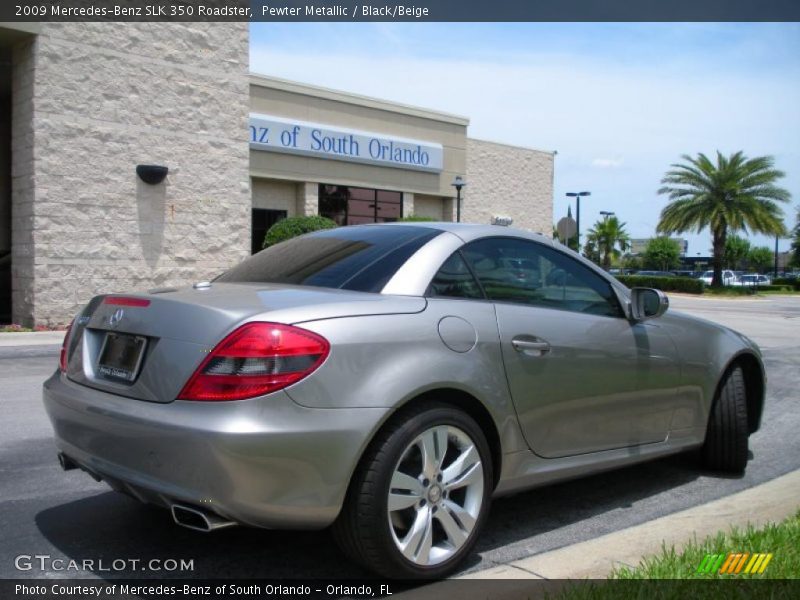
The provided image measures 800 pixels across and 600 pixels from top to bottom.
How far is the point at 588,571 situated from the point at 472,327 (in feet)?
3.80

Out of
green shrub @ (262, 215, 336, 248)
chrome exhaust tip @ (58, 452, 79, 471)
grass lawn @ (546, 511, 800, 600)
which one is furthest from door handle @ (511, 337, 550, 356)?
green shrub @ (262, 215, 336, 248)

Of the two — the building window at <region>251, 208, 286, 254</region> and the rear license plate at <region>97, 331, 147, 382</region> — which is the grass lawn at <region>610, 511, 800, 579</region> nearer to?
the rear license plate at <region>97, 331, 147, 382</region>

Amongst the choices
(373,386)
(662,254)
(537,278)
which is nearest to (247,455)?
(373,386)

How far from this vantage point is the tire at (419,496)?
3150 millimetres

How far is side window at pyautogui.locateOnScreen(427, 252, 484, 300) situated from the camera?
374 cm

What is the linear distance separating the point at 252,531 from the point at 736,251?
103181 mm

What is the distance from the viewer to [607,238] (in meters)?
73.5

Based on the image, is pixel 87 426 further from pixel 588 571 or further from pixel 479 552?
pixel 588 571

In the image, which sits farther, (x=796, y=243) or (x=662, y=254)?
(x=662, y=254)

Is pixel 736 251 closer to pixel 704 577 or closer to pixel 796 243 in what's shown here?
pixel 796 243


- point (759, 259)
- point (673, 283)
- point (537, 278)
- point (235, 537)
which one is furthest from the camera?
point (759, 259)

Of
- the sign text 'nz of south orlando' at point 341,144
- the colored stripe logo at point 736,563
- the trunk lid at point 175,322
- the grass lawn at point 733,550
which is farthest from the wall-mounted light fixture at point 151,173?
the colored stripe logo at point 736,563

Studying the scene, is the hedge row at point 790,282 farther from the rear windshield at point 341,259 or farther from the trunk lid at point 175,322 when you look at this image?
the trunk lid at point 175,322

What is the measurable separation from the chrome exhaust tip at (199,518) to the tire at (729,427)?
131 inches
